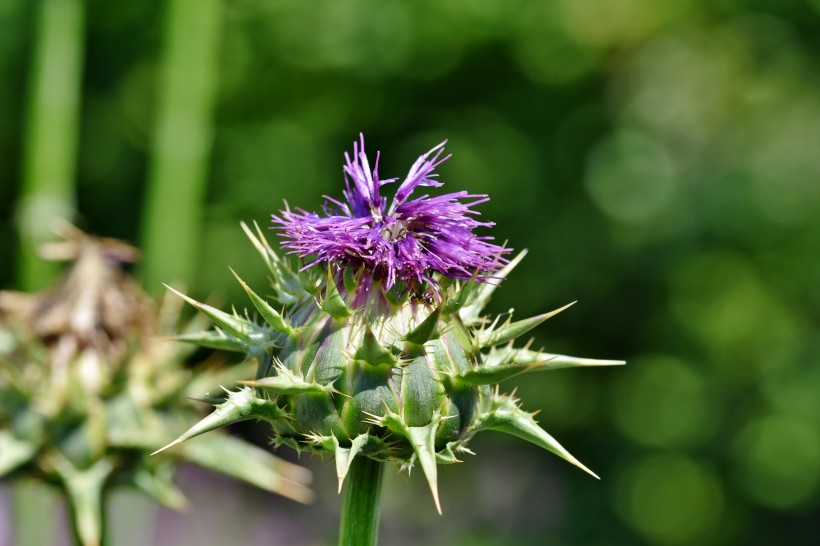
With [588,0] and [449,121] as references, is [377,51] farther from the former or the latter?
[588,0]

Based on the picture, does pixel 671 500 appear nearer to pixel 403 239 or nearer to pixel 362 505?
pixel 362 505

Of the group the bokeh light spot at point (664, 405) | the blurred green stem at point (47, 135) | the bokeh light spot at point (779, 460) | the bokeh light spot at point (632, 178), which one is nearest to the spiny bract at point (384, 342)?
the blurred green stem at point (47, 135)

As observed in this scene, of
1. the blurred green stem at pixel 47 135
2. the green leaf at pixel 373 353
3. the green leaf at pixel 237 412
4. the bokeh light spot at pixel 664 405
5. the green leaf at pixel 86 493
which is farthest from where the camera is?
the bokeh light spot at pixel 664 405

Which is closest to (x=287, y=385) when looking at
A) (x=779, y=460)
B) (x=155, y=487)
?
(x=155, y=487)

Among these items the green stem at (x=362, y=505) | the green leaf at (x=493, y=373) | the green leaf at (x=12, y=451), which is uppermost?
the green leaf at (x=493, y=373)

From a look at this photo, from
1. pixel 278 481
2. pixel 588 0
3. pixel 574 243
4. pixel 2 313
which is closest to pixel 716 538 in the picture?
pixel 574 243

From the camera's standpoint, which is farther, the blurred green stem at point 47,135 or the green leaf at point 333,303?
the blurred green stem at point 47,135

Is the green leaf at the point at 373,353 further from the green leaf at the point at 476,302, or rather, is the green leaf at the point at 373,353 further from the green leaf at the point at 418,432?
the green leaf at the point at 476,302

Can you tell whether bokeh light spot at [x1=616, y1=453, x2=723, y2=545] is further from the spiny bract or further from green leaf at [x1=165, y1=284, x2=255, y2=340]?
green leaf at [x1=165, y1=284, x2=255, y2=340]
